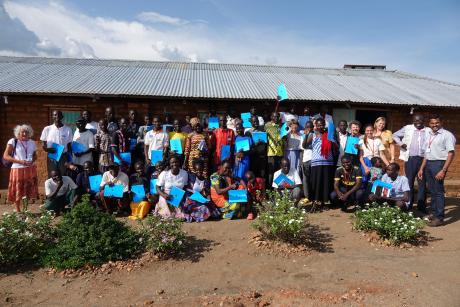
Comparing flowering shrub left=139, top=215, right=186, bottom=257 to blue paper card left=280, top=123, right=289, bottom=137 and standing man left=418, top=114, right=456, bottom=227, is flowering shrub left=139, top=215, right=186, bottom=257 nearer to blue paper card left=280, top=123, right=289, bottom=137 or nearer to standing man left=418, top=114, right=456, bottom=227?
blue paper card left=280, top=123, right=289, bottom=137

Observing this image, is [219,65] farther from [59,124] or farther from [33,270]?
[33,270]

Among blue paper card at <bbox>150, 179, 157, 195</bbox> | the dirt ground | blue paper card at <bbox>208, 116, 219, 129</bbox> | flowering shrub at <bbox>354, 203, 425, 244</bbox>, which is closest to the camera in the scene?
the dirt ground

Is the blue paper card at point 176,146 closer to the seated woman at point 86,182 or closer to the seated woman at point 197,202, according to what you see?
the seated woman at point 197,202

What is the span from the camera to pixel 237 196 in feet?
18.0

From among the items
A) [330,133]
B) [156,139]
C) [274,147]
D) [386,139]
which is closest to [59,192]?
[156,139]

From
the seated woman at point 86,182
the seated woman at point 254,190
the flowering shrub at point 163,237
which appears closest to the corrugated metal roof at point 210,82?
the seated woman at point 86,182

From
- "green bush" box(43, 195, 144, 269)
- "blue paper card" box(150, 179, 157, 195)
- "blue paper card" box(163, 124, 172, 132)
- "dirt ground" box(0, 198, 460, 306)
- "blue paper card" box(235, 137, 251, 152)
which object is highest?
"blue paper card" box(163, 124, 172, 132)

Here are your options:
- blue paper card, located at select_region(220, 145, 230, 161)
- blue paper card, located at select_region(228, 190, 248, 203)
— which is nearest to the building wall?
blue paper card, located at select_region(220, 145, 230, 161)

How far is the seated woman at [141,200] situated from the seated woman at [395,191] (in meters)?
3.78

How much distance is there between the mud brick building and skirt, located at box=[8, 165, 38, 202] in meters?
2.03

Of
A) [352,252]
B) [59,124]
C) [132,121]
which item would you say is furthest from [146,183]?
[352,252]

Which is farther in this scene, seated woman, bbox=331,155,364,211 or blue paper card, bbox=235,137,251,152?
blue paper card, bbox=235,137,251,152

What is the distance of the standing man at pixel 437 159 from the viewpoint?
5004mm

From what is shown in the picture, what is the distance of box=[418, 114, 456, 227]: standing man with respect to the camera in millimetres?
5004
